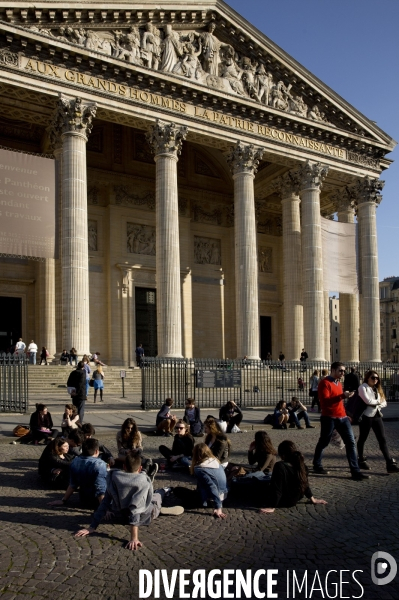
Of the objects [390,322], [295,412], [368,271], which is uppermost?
[368,271]

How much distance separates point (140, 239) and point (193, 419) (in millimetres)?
21017

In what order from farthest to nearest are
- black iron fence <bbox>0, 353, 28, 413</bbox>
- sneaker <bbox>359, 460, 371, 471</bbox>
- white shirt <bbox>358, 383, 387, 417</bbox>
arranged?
1. black iron fence <bbox>0, 353, 28, 413</bbox>
2. sneaker <bbox>359, 460, 371, 471</bbox>
3. white shirt <bbox>358, 383, 387, 417</bbox>

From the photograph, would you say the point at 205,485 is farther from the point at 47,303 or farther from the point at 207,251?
the point at 207,251

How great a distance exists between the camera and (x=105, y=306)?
32594 mm

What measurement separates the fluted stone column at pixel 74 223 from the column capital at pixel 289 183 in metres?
12.1

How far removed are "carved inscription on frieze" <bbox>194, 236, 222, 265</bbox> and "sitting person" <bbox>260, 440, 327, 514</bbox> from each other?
95.5 feet

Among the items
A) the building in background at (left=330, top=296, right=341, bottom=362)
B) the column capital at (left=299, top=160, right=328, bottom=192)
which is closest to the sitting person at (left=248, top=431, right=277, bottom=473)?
the column capital at (left=299, top=160, right=328, bottom=192)

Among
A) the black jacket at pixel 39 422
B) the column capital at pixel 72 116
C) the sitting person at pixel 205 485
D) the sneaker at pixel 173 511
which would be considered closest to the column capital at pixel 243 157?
the column capital at pixel 72 116

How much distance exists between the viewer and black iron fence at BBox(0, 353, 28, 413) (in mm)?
16922

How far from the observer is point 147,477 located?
687cm

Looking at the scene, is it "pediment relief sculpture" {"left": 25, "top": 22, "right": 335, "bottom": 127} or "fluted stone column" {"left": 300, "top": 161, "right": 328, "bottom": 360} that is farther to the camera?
"fluted stone column" {"left": 300, "top": 161, "right": 328, "bottom": 360}

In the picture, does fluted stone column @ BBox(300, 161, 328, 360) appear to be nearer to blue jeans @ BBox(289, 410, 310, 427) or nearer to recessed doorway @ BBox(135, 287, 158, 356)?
recessed doorway @ BBox(135, 287, 158, 356)

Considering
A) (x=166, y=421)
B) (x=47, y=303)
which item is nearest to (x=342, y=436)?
(x=166, y=421)

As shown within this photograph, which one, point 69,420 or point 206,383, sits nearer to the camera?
point 69,420
